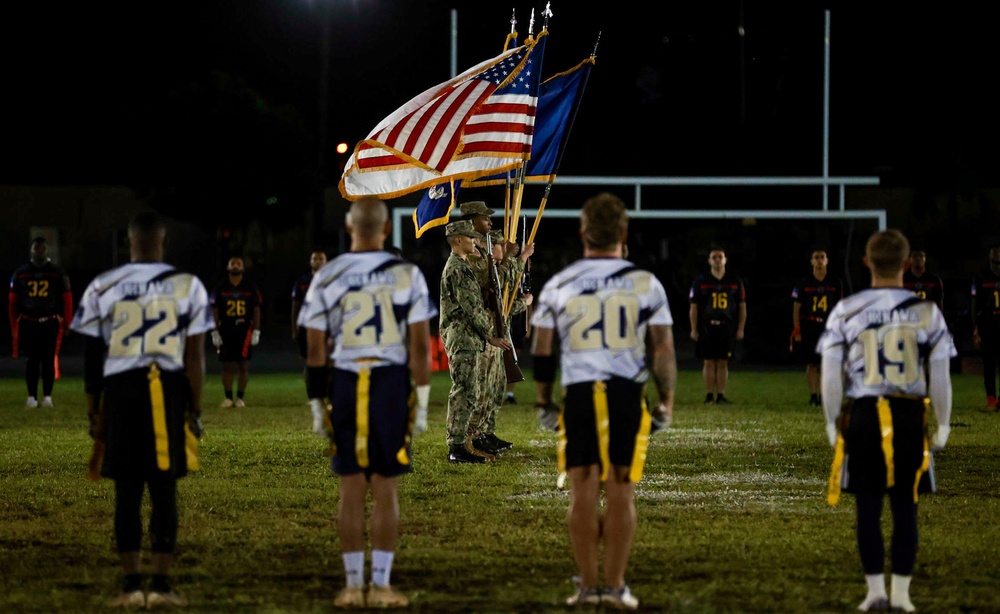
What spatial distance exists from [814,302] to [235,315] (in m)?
7.45

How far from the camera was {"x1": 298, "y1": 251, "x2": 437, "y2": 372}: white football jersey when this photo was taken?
6.42m

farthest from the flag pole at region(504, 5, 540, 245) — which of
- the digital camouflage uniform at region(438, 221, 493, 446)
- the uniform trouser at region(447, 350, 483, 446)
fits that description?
the uniform trouser at region(447, 350, 483, 446)

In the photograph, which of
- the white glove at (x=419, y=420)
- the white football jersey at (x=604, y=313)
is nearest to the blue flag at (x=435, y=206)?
the white glove at (x=419, y=420)

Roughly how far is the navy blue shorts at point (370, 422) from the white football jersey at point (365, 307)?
0.08m

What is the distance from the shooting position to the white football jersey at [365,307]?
6.42 meters

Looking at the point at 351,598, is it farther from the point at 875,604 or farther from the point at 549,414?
the point at 875,604

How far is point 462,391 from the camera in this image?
11578 mm

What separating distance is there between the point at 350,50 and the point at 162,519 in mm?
46962

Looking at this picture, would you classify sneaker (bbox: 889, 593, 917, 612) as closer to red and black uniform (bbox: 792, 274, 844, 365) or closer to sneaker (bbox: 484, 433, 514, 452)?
sneaker (bbox: 484, 433, 514, 452)

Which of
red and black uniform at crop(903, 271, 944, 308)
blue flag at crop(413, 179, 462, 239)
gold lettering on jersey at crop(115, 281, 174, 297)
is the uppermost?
blue flag at crop(413, 179, 462, 239)

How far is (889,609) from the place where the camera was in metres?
6.27

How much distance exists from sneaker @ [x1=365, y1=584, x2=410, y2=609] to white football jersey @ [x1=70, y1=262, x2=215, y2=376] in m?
1.45

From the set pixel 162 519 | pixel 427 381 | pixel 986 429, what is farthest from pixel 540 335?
pixel 986 429

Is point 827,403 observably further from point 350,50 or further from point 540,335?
point 350,50
